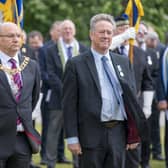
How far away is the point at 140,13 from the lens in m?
9.62

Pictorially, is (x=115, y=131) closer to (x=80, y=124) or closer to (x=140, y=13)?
Result: (x=80, y=124)

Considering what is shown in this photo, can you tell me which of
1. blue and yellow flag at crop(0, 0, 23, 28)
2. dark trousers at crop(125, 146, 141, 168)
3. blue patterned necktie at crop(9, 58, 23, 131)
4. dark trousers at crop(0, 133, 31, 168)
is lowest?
dark trousers at crop(125, 146, 141, 168)

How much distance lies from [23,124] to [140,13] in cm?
291

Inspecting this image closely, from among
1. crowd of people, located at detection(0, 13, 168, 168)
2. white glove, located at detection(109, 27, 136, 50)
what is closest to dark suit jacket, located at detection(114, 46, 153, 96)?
white glove, located at detection(109, 27, 136, 50)

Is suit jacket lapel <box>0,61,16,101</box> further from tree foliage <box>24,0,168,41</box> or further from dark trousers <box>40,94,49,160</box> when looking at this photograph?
tree foliage <box>24,0,168,41</box>

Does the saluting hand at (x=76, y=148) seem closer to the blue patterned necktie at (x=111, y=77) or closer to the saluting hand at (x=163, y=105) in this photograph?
the blue patterned necktie at (x=111, y=77)

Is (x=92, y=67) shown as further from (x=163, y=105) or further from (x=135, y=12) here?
(x=163, y=105)

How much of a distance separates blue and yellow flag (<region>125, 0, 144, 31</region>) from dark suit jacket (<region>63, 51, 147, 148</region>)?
227 cm

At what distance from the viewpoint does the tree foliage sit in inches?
914

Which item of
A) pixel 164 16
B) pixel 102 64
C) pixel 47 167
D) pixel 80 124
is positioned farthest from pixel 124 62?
pixel 164 16

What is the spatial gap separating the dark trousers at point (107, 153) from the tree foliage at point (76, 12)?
15.4 m

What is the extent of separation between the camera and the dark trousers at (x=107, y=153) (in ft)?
24.4

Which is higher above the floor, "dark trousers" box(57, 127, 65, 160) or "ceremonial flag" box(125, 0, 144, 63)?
"ceremonial flag" box(125, 0, 144, 63)

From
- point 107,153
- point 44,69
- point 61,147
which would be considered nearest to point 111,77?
point 107,153
